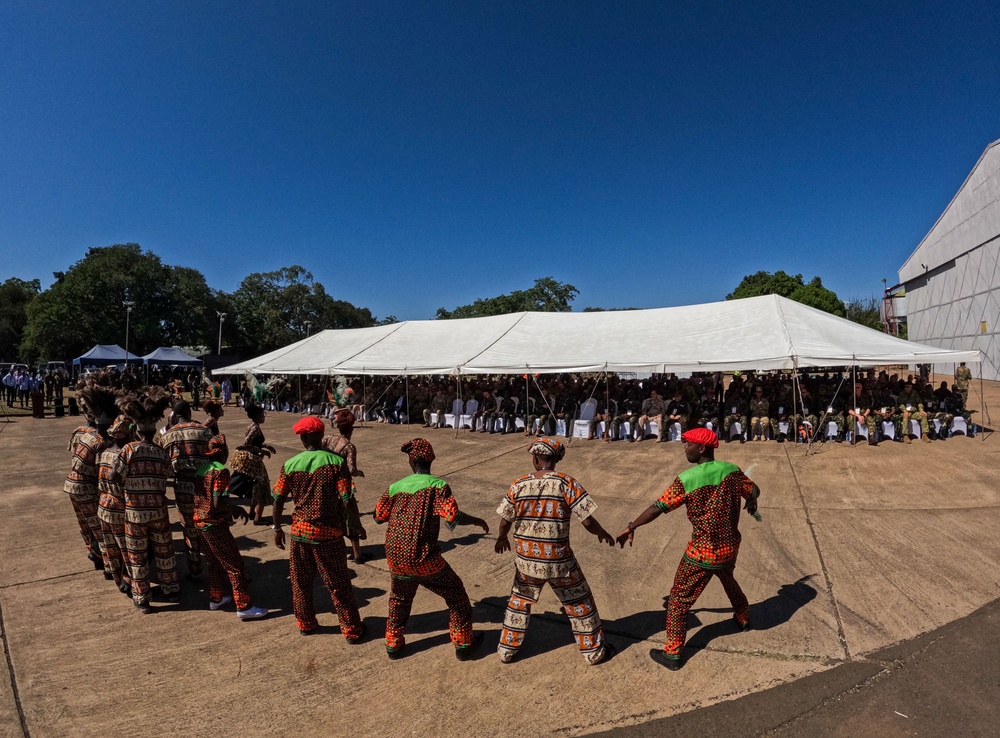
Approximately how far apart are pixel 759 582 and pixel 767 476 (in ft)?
14.3

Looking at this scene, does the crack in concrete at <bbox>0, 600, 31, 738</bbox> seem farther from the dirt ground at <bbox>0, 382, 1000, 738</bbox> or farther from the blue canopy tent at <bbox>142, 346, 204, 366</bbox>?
the blue canopy tent at <bbox>142, 346, 204, 366</bbox>

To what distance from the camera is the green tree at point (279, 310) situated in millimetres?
51938

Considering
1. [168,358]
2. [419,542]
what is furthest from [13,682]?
[168,358]

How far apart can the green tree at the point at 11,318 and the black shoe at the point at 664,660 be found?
193 ft

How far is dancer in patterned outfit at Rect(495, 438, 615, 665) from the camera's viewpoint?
119 inches

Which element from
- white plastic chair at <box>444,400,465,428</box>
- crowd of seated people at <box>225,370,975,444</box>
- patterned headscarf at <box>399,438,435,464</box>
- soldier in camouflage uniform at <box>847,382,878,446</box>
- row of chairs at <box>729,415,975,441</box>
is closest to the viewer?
patterned headscarf at <box>399,438,435,464</box>

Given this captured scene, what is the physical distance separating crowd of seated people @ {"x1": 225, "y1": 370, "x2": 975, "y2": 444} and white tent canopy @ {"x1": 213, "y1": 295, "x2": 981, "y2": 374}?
0.80 metres

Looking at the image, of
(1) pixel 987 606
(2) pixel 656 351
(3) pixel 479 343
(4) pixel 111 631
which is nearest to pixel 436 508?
(4) pixel 111 631

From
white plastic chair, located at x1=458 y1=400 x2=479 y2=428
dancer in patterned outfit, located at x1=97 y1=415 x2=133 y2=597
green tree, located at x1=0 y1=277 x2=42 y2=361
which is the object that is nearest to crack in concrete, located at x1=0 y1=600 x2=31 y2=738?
dancer in patterned outfit, located at x1=97 y1=415 x2=133 y2=597

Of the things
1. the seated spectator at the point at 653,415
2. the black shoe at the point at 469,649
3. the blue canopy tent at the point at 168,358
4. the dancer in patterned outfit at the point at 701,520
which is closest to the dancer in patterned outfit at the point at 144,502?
the black shoe at the point at 469,649

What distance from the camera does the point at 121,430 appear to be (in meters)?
4.40

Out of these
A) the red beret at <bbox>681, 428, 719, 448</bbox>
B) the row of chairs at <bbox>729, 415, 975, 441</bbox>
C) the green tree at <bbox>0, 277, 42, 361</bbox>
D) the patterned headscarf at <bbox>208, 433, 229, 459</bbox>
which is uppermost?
the green tree at <bbox>0, 277, 42, 361</bbox>

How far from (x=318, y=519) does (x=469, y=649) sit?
1.26 meters

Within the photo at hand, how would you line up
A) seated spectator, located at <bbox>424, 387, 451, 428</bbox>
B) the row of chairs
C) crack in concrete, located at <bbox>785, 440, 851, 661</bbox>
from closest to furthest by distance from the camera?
crack in concrete, located at <bbox>785, 440, 851, 661</bbox>, the row of chairs, seated spectator, located at <bbox>424, 387, 451, 428</bbox>
